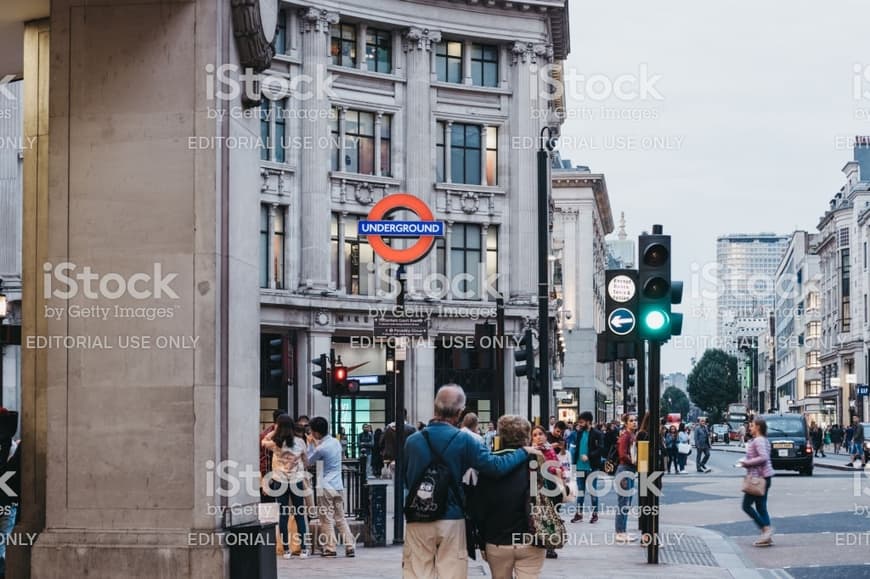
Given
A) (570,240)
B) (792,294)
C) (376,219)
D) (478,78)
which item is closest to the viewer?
(376,219)

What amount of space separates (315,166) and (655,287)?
1387 inches

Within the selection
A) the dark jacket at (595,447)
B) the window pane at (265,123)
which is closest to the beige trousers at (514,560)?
the dark jacket at (595,447)

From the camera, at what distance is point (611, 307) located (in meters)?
17.3

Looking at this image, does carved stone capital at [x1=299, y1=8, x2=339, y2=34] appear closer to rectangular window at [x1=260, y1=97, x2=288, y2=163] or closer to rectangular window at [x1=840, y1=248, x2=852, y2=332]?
rectangular window at [x1=260, y1=97, x2=288, y2=163]

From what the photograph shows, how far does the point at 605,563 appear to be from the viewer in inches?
663

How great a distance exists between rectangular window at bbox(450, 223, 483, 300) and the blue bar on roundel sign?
122ft

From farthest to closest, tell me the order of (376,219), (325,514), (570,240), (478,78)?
(570,240), (478,78), (325,514), (376,219)

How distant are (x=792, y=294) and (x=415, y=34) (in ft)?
340

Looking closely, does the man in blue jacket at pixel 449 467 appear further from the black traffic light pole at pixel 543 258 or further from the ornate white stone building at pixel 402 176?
the ornate white stone building at pixel 402 176

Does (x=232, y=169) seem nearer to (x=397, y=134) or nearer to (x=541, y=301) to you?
(x=541, y=301)

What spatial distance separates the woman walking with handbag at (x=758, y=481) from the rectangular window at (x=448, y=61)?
35467 mm

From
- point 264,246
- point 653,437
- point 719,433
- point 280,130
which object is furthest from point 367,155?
point 719,433

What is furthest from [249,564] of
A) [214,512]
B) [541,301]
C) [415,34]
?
[415,34]

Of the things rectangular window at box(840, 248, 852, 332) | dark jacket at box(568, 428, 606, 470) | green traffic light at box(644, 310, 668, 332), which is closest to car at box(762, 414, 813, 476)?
dark jacket at box(568, 428, 606, 470)
